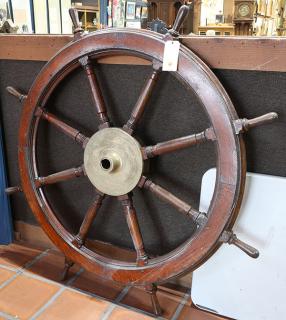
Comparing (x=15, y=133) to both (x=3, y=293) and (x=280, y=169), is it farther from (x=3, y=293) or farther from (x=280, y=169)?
(x=280, y=169)

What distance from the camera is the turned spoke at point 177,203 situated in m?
1.22

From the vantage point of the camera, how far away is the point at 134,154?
1.29 meters

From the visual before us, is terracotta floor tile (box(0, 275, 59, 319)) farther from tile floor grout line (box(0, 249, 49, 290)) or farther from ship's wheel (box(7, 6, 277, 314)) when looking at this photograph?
ship's wheel (box(7, 6, 277, 314))

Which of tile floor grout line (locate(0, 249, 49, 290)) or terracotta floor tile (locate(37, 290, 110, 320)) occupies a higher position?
tile floor grout line (locate(0, 249, 49, 290))

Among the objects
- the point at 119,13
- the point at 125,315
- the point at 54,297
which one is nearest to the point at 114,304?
the point at 125,315

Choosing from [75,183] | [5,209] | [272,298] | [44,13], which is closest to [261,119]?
[272,298]

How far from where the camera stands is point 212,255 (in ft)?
4.25

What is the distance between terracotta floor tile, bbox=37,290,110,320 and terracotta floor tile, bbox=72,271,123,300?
4 centimetres

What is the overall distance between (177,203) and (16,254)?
91 cm

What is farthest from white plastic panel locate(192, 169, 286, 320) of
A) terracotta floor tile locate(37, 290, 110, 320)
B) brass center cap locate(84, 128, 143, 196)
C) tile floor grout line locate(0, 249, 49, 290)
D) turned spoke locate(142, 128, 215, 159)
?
tile floor grout line locate(0, 249, 49, 290)

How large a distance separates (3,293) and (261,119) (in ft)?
3.82

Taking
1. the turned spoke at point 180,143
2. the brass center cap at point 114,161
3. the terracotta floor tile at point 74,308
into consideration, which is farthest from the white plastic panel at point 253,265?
the terracotta floor tile at point 74,308

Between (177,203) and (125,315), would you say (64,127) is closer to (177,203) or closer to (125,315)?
(177,203)

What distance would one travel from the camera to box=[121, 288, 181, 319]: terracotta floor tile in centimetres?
141
